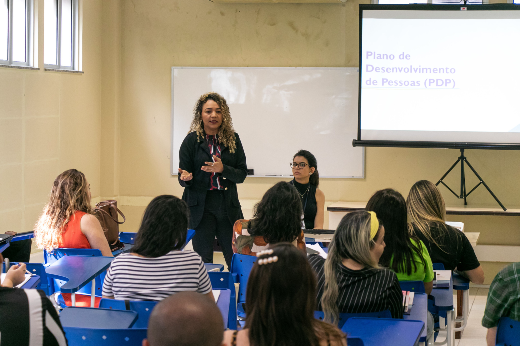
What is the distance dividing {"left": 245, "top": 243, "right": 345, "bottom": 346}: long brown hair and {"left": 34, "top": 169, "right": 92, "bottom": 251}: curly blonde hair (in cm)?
208

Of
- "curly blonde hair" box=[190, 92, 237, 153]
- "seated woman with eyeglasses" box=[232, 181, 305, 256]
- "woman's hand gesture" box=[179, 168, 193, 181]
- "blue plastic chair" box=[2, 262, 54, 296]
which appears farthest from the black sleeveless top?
"blue plastic chair" box=[2, 262, 54, 296]

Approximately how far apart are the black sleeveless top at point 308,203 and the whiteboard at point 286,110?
1.65 m

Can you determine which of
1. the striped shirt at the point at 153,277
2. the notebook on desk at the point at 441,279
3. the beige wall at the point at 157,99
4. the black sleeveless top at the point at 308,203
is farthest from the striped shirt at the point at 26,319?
the beige wall at the point at 157,99

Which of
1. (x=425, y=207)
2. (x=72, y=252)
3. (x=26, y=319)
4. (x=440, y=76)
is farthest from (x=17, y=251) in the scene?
(x=440, y=76)

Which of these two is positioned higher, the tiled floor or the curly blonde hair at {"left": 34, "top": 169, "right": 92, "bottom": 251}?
the curly blonde hair at {"left": 34, "top": 169, "right": 92, "bottom": 251}

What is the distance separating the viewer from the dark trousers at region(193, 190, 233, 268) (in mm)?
4172

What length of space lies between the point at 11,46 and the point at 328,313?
4.07 m

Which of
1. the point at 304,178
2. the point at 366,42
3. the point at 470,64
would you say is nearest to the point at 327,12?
the point at 366,42

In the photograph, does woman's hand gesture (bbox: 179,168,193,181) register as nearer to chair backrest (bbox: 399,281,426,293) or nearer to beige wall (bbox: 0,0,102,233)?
beige wall (bbox: 0,0,102,233)

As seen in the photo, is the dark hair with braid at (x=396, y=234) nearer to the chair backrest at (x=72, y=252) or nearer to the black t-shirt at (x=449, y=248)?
the black t-shirt at (x=449, y=248)

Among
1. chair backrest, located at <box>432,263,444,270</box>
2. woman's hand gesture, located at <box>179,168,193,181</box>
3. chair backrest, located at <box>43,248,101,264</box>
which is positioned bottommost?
chair backrest, located at <box>432,263,444,270</box>

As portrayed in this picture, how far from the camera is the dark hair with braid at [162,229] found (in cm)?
229

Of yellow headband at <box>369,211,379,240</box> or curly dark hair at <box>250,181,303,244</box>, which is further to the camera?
curly dark hair at <box>250,181,303,244</box>

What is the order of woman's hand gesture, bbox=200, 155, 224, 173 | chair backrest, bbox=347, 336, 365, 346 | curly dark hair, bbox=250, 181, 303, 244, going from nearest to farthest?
1. chair backrest, bbox=347, 336, 365, 346
2. curly dark hair, bbox=250, 181, 303, 244
3. woman's hand gesture, bbox=200, 155, 224, 173
